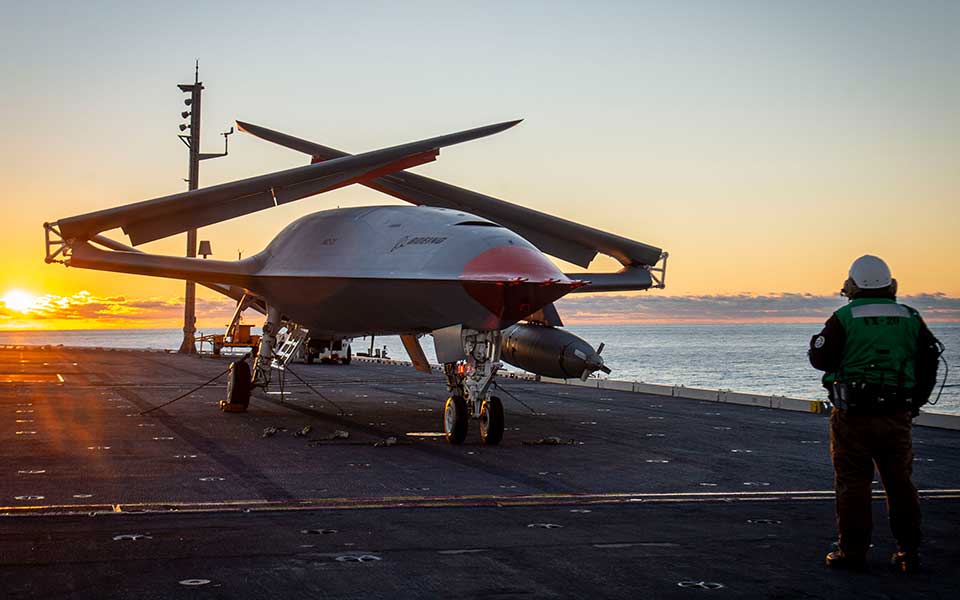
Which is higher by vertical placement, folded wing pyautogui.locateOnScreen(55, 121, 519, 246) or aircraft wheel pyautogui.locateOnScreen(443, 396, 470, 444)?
folded wing pyautogui.locateOnScreen(55, 121, 519, 246)

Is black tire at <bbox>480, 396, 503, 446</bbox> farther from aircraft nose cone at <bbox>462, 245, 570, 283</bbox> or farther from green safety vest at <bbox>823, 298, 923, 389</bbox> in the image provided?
green safety vest at <bbox>823, 298, 923, 389</bbox>

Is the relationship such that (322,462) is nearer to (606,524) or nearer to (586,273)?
(606,524)

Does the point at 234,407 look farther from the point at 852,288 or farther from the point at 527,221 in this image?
the point at 852,288

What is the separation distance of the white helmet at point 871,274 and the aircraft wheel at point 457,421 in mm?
9384

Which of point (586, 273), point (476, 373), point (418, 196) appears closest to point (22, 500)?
point (476, 373)

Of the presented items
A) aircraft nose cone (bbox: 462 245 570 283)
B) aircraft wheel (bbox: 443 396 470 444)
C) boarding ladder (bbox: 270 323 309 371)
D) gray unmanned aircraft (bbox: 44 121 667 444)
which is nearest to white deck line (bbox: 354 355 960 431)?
gray unmanned aircraft (bbox: 44 121 667 444)

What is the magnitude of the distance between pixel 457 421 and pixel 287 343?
7645mm

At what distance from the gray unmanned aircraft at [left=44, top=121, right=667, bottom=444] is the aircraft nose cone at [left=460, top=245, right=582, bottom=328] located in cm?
2

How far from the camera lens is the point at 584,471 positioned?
1368 centimetres

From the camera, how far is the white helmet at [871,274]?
8.07 m

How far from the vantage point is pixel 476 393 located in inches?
666

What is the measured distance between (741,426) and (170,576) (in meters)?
15.6

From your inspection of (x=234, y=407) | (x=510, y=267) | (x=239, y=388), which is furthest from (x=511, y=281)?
A: (x=234, y=407)

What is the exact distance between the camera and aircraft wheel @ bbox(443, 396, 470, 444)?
16.6 m
